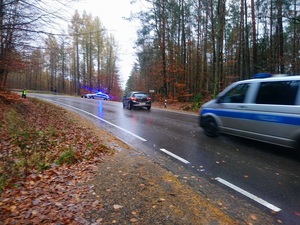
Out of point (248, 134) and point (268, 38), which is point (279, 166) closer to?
point (248, 134)

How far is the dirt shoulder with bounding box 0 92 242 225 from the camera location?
8.52ft

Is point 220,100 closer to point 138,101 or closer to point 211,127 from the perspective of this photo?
point 211,127

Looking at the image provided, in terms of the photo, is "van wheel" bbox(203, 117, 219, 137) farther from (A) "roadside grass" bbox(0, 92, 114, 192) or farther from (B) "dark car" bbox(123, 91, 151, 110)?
(B) "dark car" bbox(123, 91, 151, 110)

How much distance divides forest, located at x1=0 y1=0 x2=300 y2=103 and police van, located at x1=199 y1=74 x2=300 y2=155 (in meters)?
4.95

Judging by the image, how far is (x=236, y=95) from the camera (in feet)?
20.5

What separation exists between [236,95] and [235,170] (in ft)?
9.48

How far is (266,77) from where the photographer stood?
5.56 meters

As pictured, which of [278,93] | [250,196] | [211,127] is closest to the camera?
[250,196]

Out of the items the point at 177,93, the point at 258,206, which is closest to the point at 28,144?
the point at 258,206

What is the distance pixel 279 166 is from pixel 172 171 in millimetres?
2540

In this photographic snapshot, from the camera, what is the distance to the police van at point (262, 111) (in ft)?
15.4

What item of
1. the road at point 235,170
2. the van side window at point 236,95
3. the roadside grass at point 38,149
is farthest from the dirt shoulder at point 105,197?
the van side window at point 236,95

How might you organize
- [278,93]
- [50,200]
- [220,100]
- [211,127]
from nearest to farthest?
1. [50,200]
2. [278,93]
3. [220,100]
4. [211,127]

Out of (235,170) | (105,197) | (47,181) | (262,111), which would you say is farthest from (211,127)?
(47,181)
